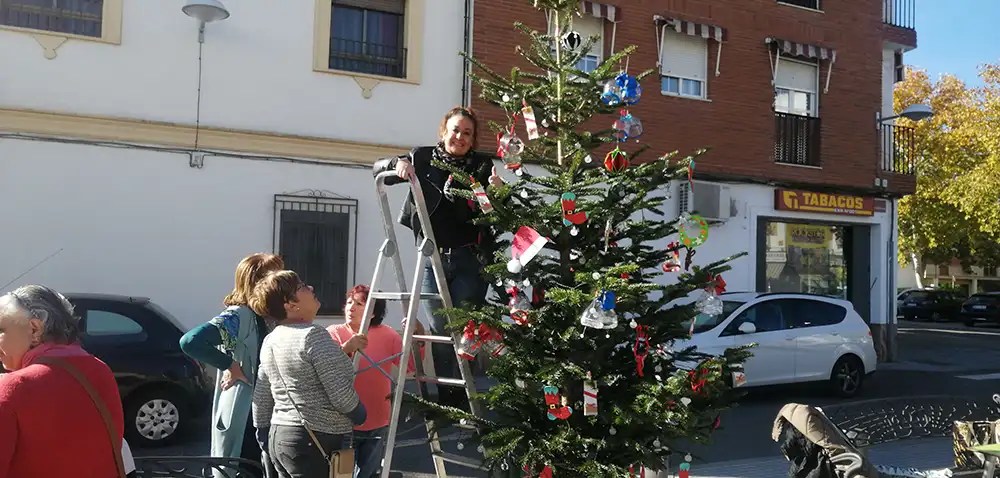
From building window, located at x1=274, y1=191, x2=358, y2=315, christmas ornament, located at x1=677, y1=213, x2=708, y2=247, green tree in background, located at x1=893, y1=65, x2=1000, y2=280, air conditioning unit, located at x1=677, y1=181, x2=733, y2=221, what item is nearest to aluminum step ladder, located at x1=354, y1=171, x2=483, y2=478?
christmas ornament, located at x1=677, y1=213, x2=708, y2=247

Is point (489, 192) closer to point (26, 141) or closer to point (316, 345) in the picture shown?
point (316, 345)

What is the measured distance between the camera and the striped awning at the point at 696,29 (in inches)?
566

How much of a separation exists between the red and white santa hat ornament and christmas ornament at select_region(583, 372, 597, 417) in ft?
1.66

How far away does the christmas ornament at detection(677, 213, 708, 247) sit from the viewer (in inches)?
135

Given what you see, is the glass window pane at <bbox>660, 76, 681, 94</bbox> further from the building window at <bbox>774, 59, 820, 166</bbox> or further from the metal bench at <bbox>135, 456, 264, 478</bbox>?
the metal bench at <bbox>135, 456, 264, 478</bbox>

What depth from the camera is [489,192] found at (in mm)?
3455

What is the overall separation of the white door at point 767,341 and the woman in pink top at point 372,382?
22.9 feet

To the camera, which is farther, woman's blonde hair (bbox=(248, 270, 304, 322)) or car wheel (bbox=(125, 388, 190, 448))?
car wheel (bbox=(125, 388, 190, 448))

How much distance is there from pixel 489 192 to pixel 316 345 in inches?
37.1

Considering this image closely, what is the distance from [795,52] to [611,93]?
13.5 metres

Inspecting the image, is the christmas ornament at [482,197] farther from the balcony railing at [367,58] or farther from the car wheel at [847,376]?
the car wheel at [847,376]

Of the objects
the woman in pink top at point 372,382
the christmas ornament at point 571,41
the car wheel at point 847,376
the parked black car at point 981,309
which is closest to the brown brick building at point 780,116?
the car wheel at point 847,376

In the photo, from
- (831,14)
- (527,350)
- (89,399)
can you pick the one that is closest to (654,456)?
(527,350)

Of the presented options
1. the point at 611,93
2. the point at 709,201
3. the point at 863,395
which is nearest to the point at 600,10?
the point at 709,201
